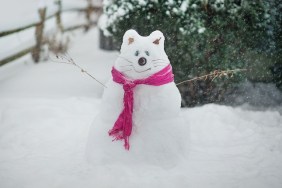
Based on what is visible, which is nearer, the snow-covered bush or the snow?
the snow

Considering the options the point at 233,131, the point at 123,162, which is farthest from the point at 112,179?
the point at 233,131

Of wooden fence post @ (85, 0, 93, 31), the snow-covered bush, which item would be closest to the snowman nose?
the snow-covered bush

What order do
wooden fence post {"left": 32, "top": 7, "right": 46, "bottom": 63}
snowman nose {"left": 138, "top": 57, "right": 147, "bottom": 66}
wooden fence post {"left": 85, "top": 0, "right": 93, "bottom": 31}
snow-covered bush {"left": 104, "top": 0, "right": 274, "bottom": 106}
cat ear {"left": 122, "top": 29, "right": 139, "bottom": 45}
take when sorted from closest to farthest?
snowman nose {"left": 138, "top": 57, "right": 147, "bottom": 66}, cat ear {"left": 122, "top": 29, "right": 139, "bottom": 45}, snow-covered bush {"left": 104, "top": 0, "right": 274, "bottom": 106}, wooden fence post {"left": 32, "top": 7, "right": 46, "bottom": 63}, wooden fence post {"left": 85, "top": 0, "right": 93, "bottom": 31}

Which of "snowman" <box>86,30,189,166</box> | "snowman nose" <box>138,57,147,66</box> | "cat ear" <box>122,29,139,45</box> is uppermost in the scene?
"cat ear" <box>122,29,139,45</box>

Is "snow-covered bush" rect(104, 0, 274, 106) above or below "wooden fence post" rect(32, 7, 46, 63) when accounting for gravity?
above

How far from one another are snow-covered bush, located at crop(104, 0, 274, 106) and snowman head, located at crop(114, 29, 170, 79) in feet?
4.28

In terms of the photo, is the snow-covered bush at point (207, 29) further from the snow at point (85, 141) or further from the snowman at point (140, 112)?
the snowman at point (140, 112)

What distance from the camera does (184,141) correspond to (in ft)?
10.3

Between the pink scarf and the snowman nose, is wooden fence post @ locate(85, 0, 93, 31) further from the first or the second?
the snowman nose

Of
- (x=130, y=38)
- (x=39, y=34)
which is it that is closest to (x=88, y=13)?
(x=39, y=34)

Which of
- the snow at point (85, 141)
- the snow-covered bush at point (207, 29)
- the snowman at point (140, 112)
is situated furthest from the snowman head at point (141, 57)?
the snow-covered bush at point (207, 29)

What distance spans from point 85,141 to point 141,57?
133 centimetres

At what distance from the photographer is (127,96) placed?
291 cm

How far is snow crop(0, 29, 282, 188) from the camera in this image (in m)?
2.94
